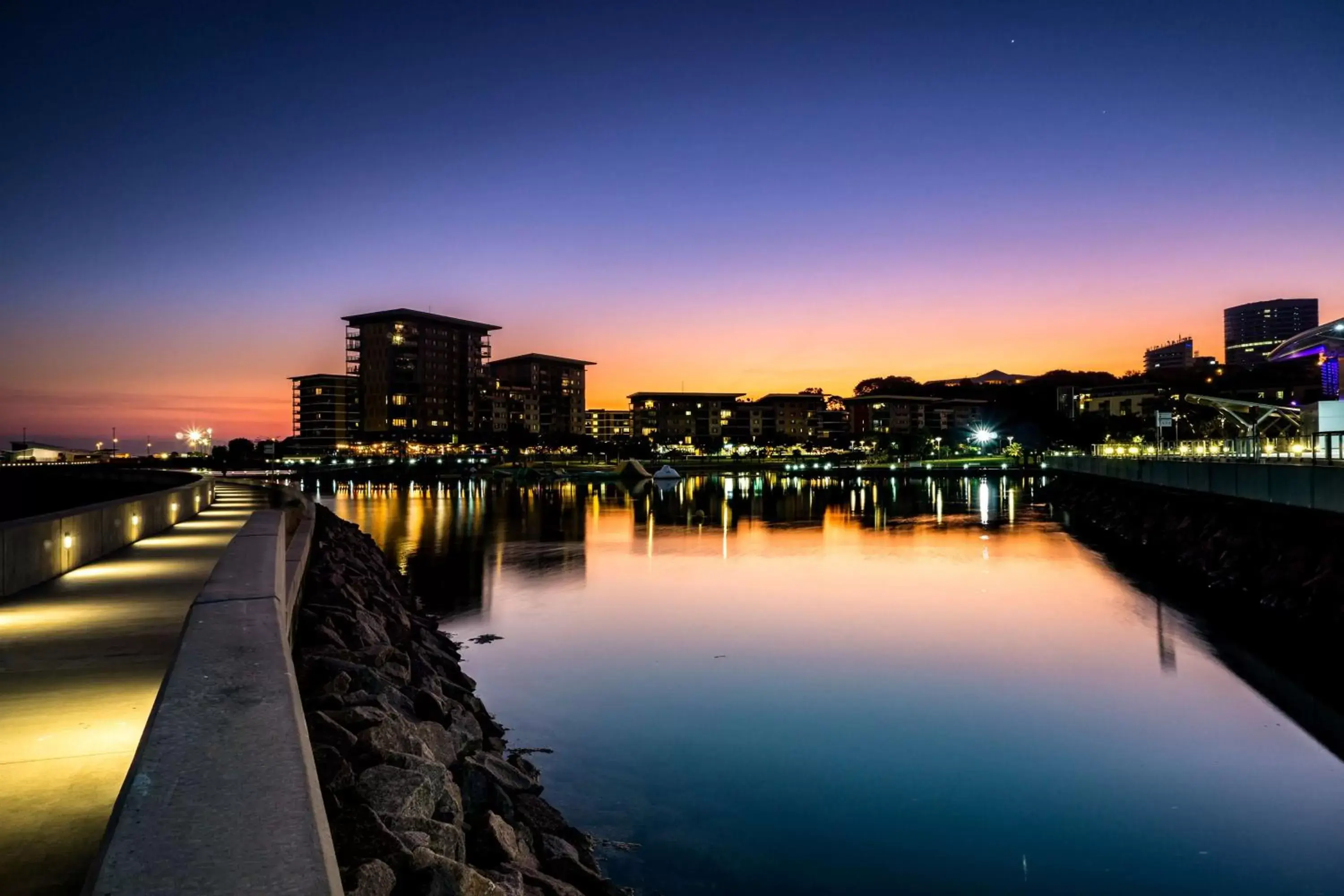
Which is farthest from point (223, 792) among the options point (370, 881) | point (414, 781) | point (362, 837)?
point (414, 781)

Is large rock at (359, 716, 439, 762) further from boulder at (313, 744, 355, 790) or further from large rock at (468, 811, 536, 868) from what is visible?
large rock at (468, 811, 536, 868)

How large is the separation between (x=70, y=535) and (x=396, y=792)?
1182cm

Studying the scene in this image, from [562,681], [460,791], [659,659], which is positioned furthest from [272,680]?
[659,659]

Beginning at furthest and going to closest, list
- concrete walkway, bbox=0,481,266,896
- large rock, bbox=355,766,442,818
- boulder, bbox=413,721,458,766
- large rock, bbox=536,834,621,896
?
boulder, bbox=413,721,458,766, large rock, bbox=536,834,621,896, large rock, bbox=355,766,442,818, concrete walkway, bbox=0,481,266,896

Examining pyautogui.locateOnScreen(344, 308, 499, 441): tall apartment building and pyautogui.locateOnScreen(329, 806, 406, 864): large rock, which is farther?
pyautogui.locateOnScreen(344, 308, 499, 441): tall apartment building

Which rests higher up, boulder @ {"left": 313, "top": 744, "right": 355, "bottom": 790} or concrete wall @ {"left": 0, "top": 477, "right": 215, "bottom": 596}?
concrete wall @ {"left": 0, "top": 477, "right": 215, "bottom": 596}

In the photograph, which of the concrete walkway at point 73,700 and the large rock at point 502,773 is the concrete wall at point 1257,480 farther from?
the concrete walkway at point 73,700

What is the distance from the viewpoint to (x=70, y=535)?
51.2ft

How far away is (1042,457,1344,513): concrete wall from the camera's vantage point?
23.3m

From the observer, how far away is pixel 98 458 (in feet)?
499

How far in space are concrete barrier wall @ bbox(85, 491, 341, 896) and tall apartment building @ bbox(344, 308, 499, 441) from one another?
184340mm

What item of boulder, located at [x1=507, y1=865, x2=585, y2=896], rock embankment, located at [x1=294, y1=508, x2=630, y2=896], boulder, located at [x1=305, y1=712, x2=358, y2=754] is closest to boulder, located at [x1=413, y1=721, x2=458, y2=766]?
rock embankment, located at [x1=294, y1=508, x2=630, y2=896]

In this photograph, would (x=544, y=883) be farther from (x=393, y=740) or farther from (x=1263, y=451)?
(x=1263, y=451)

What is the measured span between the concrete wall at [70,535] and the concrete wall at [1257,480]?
91.8 ft
